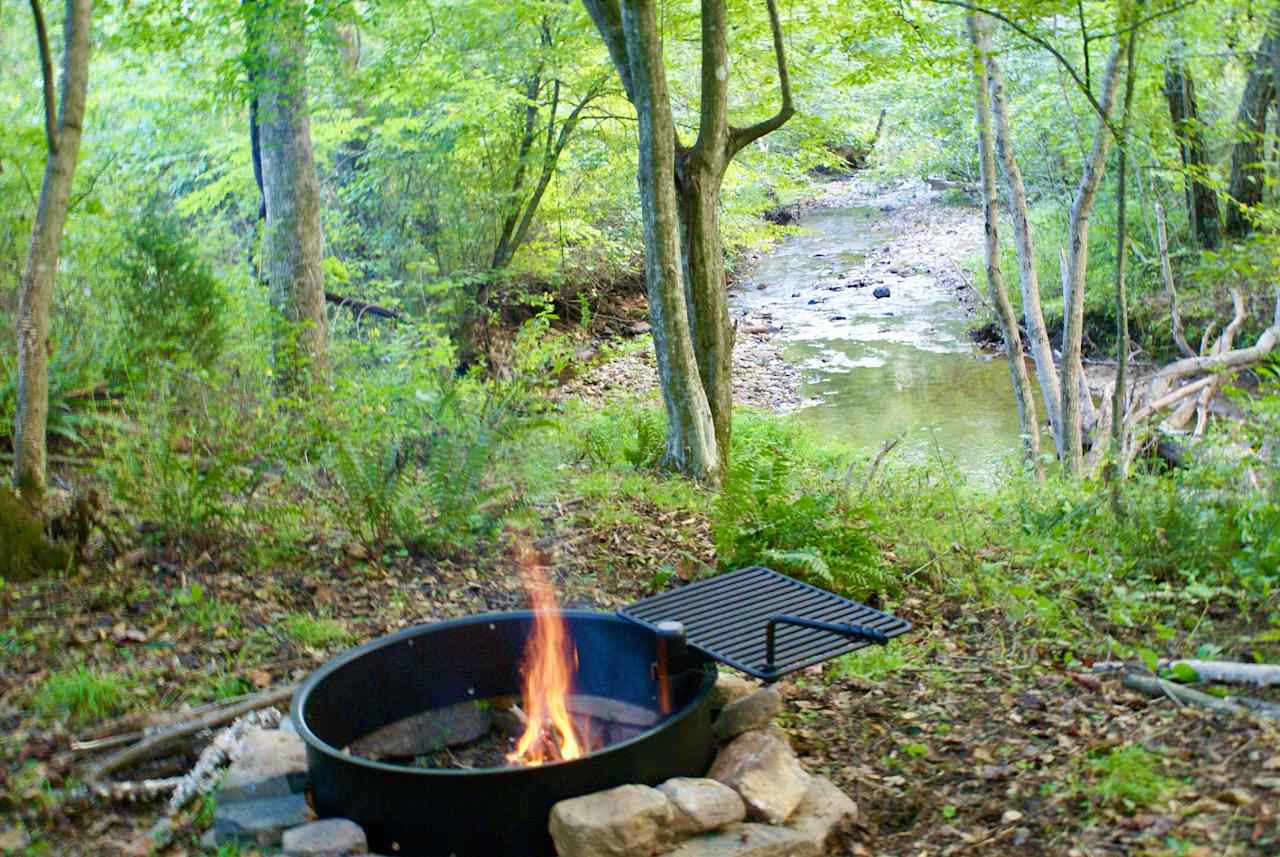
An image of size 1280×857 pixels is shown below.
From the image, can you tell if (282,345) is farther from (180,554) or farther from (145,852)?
(145,852)

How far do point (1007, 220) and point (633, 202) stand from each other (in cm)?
723

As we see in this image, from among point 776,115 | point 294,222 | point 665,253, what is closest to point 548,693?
point 665,253

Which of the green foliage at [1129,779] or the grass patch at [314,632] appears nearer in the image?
the green foliage at [1129,779]

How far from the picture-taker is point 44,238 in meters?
4.98

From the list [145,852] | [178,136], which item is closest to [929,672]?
[145,852]

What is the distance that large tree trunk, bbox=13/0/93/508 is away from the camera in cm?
495

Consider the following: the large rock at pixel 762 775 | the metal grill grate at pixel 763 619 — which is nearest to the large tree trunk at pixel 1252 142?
the metal grill grate at pixel 763 619

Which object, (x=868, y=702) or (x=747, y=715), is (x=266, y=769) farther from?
(x=868, y=702)

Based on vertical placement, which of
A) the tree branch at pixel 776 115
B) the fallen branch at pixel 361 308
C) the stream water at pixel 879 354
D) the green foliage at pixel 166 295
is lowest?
the stream water at pixel 879 354

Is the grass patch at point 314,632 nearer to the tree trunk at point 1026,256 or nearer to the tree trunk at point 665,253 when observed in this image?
the tree trunk at point 665,253

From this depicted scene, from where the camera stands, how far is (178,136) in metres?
11.8

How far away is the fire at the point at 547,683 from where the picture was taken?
3701 millimetres

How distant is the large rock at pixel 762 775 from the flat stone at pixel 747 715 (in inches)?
2.2

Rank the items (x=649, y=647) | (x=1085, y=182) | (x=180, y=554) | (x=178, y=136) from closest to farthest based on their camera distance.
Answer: (x=649, y=647), (x=180, y=554), (x=1085, y=182), (x=178, y=136)
